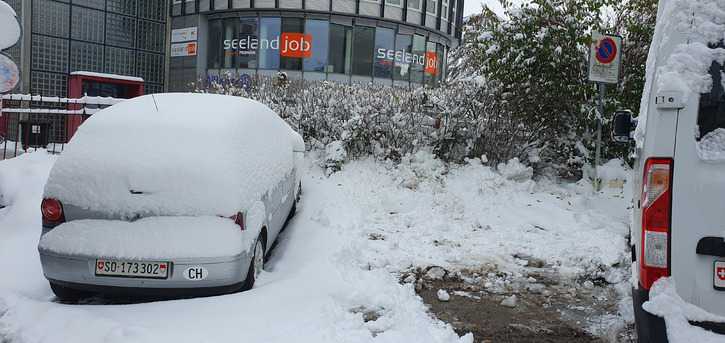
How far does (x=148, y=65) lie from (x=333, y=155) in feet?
62.8

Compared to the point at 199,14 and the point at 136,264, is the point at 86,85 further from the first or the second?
the point at 136,264

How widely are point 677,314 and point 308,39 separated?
22.3 m

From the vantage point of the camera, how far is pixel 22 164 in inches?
293

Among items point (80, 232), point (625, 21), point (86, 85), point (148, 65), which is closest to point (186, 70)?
point (148, 65)

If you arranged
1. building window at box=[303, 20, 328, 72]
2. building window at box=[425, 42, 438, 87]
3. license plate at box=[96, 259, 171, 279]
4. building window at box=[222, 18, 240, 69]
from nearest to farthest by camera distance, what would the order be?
license plate at box=[96, 259, 171, 279]
building window at box=[303, 20, 328, 72]
building window at box=[222, 18, 240, 69]
building window at box=[425, 42, 438, 87]

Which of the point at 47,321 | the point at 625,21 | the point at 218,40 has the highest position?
the point at 218,40

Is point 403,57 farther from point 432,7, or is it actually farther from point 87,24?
point 87,24

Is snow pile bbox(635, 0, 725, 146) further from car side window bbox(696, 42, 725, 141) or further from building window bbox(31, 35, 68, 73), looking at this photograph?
building window bbox(31, 35, 68, 73)

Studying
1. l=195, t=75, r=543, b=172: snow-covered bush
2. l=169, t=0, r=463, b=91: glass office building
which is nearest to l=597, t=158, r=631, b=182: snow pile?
l=195, t=75, r=543, b=172: snow-covered bush

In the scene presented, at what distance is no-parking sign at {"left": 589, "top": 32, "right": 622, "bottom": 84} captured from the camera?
784 centimetres

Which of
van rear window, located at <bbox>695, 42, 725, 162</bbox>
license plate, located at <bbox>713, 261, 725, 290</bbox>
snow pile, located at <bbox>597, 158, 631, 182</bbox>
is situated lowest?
license plate, located at <bbox>713, 261, 725, 290</bbox>

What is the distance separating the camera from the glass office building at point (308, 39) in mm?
23484

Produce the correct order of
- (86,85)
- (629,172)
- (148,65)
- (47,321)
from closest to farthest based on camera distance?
(47,321) < (629,172) < (86,85) < (148,65)

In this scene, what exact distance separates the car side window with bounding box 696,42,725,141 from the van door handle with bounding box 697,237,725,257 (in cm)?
52
